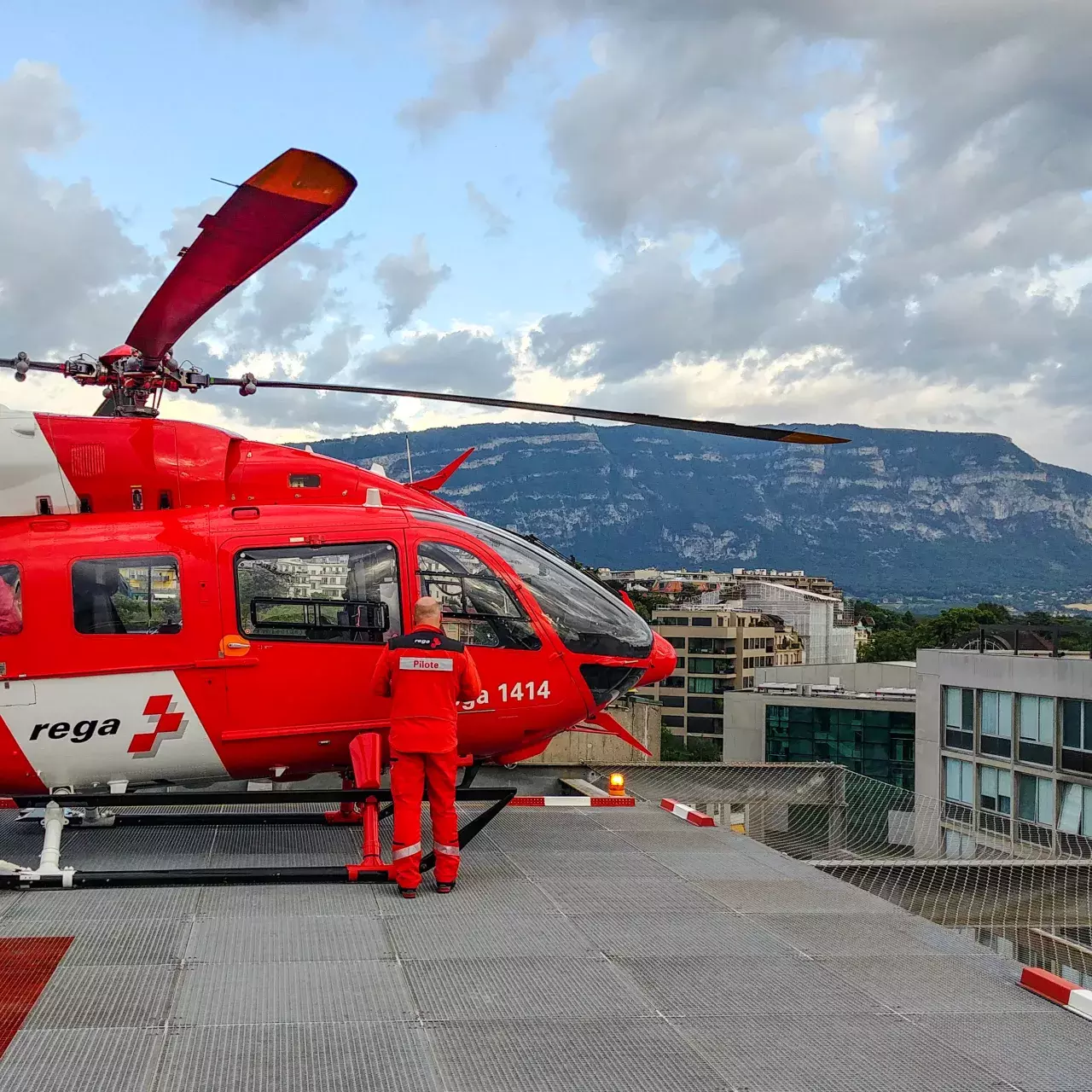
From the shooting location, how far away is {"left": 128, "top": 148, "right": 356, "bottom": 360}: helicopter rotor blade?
5523 mm

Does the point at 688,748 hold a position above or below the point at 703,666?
below

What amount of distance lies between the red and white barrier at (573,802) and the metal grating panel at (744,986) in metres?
4.09

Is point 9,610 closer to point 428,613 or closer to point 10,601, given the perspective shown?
point 10,601

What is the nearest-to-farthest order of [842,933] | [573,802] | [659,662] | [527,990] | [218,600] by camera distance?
[527,990] < [842,933] < [218,600] < [659,662] < [573,802]

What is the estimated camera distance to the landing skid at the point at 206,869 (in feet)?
22.0

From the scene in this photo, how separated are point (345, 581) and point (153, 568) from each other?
4.32ft

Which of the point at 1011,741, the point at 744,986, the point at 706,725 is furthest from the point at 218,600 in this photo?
the point at 706,725

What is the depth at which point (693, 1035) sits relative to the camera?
4.51 metres

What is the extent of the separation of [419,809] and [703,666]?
9592cm

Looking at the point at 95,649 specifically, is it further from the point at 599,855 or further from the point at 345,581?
the point at 599,855

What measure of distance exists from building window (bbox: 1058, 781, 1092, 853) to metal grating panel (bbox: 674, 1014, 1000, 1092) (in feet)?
109

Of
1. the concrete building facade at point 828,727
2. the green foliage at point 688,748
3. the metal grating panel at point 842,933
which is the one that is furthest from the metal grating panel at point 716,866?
the green foliage at point 688,748

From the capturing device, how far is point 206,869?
22.7 feet

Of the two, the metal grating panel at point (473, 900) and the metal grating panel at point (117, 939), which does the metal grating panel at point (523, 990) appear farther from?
the metal grating panel at point (117, 939)
